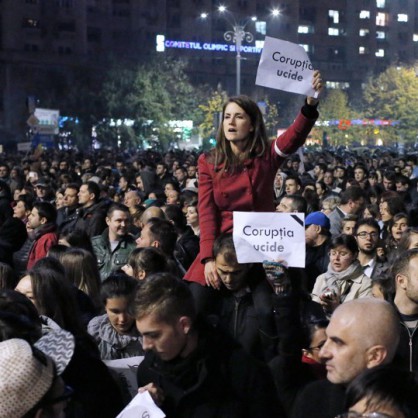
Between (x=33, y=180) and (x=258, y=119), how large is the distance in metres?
15.4

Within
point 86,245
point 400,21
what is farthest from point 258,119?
point 400,21

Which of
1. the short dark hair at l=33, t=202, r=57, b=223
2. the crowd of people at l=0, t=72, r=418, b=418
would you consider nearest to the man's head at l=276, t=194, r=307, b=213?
the crowd of people at l=0, t=72, r=418, b=418

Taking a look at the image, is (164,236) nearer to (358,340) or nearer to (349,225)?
(349,225)

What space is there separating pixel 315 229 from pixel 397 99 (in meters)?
77.4

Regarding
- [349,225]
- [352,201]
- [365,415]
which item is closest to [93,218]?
[349,225]

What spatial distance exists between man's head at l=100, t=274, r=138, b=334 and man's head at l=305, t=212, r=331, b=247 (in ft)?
14.6

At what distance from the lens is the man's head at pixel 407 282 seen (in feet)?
19.3

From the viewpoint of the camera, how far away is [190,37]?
353 feet

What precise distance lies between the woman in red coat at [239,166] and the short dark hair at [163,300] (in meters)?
1.53

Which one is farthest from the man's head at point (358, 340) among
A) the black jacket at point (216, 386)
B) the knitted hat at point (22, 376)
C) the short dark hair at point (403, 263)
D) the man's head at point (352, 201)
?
the man's head at point (352, 201)

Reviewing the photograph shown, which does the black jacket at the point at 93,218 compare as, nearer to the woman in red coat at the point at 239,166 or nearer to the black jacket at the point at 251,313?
the woman in red coat at the point at 239,166

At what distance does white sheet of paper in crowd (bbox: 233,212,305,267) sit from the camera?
557 centimetres

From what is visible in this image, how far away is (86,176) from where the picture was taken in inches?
760

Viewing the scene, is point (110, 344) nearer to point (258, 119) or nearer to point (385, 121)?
point (258, 119)
